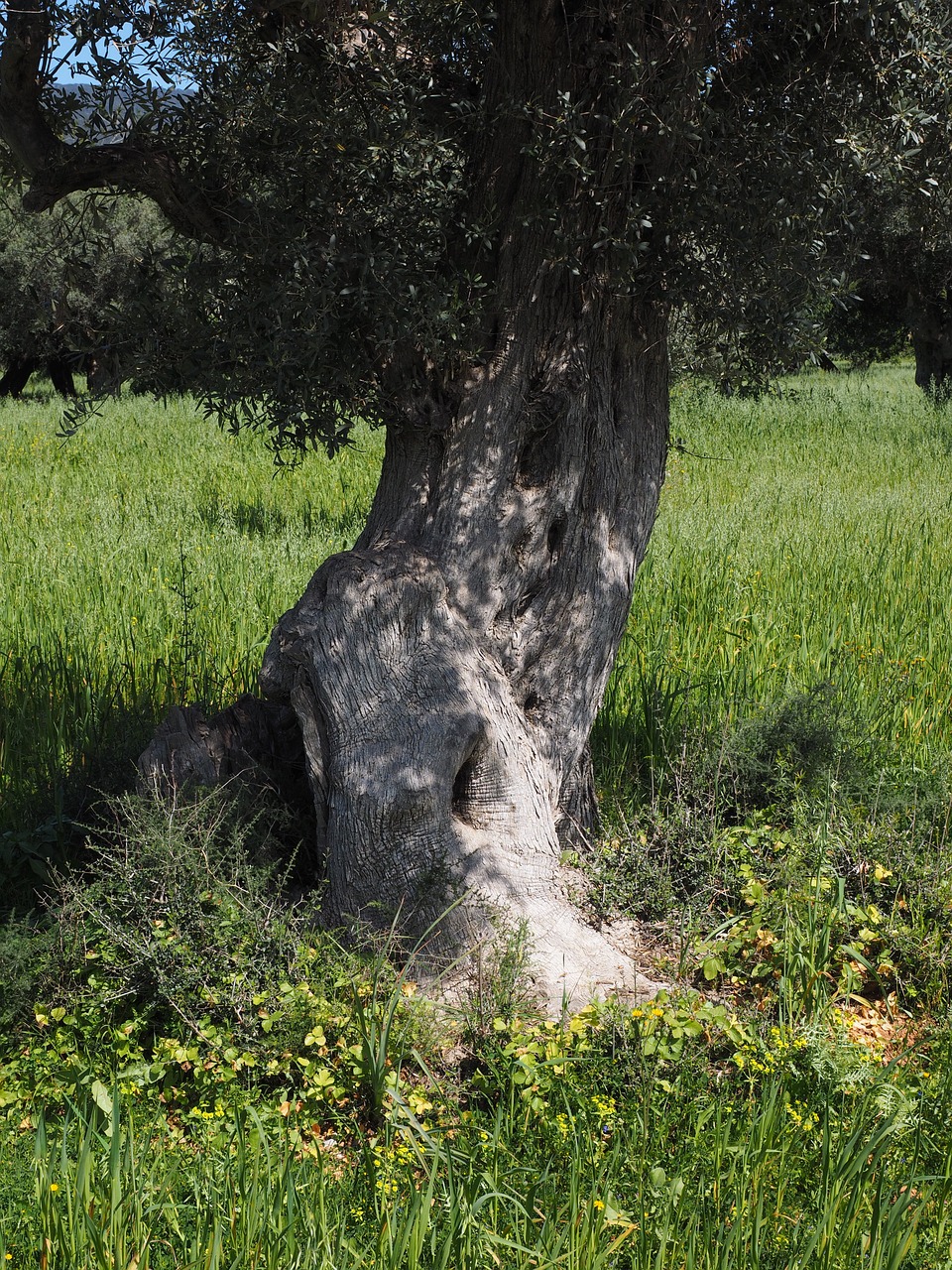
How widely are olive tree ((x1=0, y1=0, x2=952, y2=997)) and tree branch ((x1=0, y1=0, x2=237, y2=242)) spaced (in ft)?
0.04

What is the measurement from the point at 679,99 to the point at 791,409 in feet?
59.2

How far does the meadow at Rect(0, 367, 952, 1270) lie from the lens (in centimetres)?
Result: 249

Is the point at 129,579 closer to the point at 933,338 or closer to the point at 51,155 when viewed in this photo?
the point at 51,155

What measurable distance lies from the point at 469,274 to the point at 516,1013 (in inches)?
103

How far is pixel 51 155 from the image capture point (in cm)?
381

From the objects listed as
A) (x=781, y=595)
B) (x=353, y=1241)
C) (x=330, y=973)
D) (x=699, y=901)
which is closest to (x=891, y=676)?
(x=781, y=595)

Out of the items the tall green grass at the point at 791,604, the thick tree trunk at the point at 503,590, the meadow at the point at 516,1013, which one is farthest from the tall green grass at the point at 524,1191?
the tall green grass at the point at 791,604

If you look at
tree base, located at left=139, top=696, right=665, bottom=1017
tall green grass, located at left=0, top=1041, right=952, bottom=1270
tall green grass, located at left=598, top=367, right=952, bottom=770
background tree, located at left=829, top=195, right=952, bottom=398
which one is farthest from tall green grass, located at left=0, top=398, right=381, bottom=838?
A: background tree, located at left=829, top=195, right=952, bottom=398

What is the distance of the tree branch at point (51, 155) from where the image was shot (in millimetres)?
3701

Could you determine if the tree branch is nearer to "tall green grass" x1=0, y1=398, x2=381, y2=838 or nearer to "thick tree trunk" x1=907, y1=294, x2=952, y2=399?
"tall green grass" x1=0, y1=398, x2=381, y2=838

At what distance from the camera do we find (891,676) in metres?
6.29

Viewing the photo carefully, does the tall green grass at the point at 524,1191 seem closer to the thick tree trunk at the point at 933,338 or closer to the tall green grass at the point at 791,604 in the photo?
the tall green grass at the point at 791,604

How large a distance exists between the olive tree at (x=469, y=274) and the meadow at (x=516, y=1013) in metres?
0.42

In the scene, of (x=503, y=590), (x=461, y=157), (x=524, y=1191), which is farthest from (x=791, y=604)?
(x=524, y=1191)
